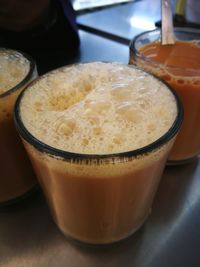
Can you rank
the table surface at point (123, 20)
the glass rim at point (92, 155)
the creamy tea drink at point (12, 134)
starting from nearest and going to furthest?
the glass rim at point (92, 155) → the creamy tea drink at point (12, 134) → the table surface at point (123, 20)

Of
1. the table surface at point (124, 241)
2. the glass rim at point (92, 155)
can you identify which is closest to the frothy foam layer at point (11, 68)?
the glass rim at point (92, 155)

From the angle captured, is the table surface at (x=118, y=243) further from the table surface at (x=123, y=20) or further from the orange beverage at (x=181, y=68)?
the table surface at (x=123, y=20)

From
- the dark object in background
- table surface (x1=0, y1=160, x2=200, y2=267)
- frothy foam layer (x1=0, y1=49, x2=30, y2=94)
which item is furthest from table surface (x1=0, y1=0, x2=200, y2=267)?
the dark object in background

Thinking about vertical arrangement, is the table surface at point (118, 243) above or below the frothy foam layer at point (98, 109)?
below

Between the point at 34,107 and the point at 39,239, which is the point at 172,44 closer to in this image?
the point at 34,107

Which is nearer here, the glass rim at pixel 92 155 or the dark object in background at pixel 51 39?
the glass rim at pixel 92 155

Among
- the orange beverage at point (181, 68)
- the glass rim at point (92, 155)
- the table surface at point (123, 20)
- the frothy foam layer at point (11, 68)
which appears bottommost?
the table surface at point (123, 20)

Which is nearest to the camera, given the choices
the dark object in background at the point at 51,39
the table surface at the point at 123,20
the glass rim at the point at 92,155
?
the glass rim at the point at 92,155
